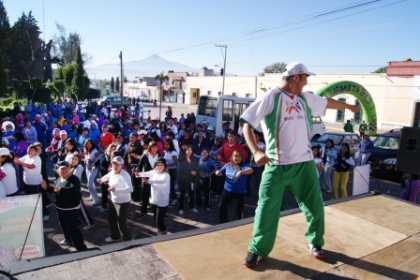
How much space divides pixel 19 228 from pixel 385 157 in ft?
36.1

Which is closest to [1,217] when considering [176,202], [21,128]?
[176,202]

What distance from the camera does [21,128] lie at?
37.4ft

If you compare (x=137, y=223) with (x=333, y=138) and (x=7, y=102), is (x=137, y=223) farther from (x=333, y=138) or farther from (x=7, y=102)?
(x=7, y=102)

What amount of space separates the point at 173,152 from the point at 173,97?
5502 cm

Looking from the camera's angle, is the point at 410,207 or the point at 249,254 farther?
the point at 410,207

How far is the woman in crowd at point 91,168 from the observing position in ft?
23.9

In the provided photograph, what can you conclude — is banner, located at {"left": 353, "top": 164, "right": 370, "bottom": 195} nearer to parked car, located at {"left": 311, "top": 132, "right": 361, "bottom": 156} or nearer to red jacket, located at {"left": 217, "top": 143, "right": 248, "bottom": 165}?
red jacket, located at {"left": 217, "top": 143, "right": 248, "bottom": 165}

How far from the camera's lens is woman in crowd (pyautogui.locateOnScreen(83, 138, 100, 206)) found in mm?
7287

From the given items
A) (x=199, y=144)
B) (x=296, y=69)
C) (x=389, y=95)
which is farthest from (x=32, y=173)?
(x=389, y=95)

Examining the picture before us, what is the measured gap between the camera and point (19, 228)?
4332 mm

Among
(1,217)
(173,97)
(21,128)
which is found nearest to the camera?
(1,217)

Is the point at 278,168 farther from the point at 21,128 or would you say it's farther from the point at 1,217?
the point at 21,128

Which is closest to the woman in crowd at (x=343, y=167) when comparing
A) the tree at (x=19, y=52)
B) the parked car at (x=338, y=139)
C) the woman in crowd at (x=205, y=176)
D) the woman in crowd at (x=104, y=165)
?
the woman in crowd at (x=205, y=176)

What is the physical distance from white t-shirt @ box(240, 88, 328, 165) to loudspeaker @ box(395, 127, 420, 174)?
141 inches
